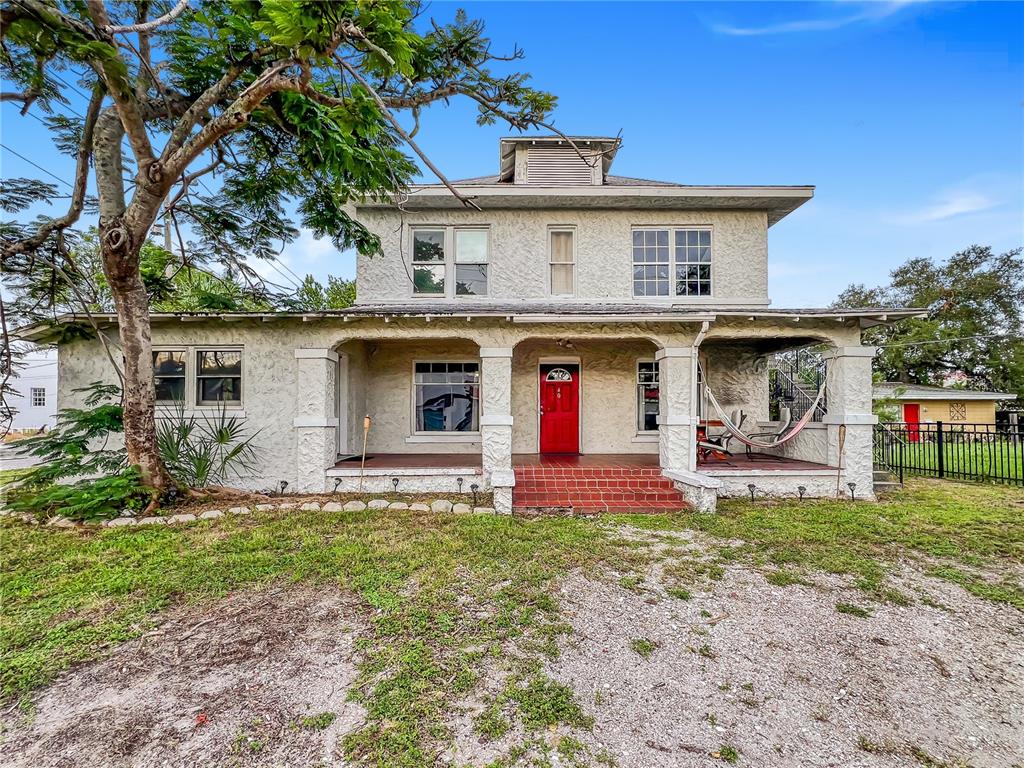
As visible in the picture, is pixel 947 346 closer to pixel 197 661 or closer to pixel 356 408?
pixel 356 408

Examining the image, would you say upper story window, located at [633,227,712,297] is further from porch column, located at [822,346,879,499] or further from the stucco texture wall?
porch column, located at [822,346,879,499]

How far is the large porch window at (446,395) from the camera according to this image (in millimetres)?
10164

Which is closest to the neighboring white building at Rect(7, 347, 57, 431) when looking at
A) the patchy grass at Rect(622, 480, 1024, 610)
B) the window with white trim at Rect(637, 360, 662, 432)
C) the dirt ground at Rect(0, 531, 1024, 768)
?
the dirt ground at Rect(0, 531, 1024, 768)

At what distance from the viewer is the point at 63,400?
7.83m

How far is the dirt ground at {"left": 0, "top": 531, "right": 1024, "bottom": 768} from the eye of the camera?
2320mm

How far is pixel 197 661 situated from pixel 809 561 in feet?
20.2

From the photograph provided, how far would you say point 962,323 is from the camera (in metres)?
25.5

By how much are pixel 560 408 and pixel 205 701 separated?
8257 mm

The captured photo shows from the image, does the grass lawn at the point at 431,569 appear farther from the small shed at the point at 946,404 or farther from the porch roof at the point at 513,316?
the small shed at the point at 946,404

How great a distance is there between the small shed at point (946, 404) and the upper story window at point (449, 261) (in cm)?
2277

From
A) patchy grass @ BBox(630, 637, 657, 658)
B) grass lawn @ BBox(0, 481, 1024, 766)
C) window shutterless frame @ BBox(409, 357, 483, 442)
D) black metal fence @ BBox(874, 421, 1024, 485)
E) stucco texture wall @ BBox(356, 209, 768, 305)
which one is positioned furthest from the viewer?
window shutterless frame @ BBox(409, 357, 483, 442)

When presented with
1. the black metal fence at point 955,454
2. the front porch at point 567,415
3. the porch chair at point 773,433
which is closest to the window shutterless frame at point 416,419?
the front porch at point 567,415

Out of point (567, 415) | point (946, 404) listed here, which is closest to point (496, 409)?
point (567, 415)

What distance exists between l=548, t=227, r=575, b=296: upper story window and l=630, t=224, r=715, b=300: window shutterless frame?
1.42 meters
